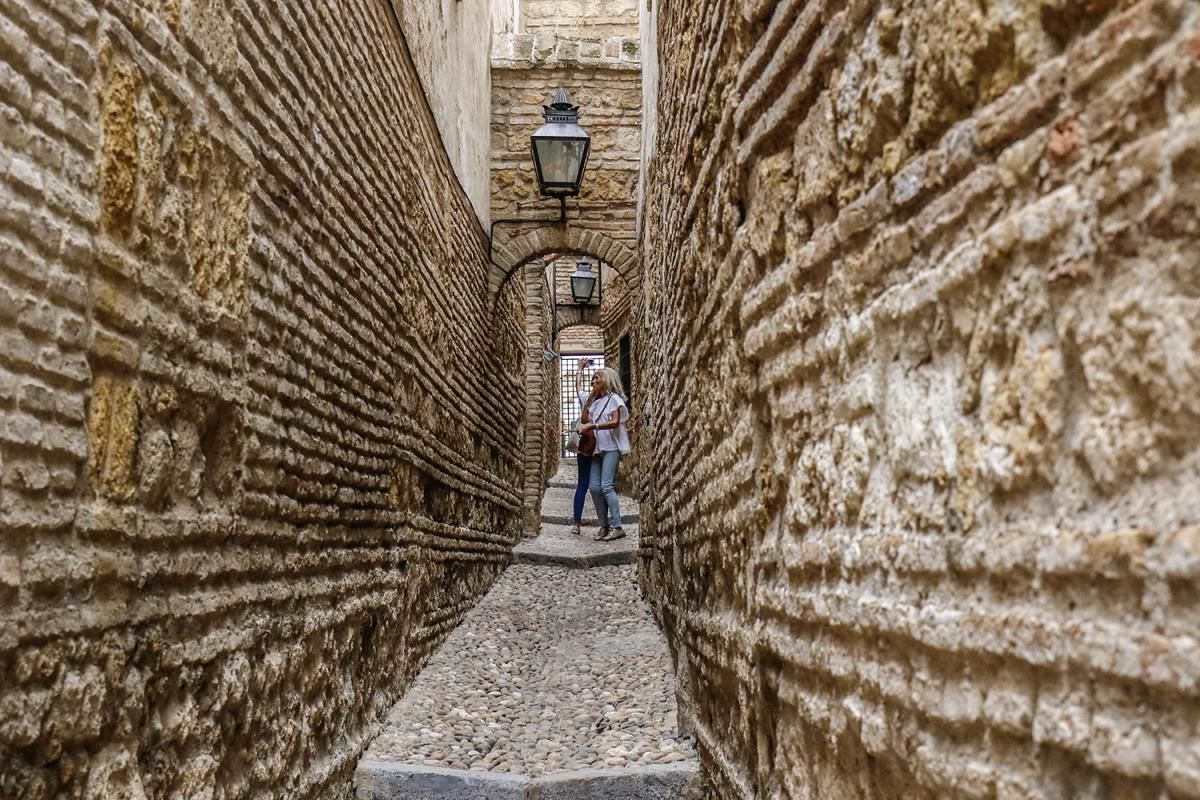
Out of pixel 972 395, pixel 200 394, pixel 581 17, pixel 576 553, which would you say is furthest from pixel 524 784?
pixel 581 17

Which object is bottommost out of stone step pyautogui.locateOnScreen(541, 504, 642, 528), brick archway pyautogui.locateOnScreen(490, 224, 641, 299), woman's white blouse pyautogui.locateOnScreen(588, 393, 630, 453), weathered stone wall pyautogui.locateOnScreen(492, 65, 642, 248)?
stone step pyautogui.locateOnScreen(541, 504, 642, 528)

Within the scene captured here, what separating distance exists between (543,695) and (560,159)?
404cm

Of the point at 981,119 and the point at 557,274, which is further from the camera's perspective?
the point at 557,274

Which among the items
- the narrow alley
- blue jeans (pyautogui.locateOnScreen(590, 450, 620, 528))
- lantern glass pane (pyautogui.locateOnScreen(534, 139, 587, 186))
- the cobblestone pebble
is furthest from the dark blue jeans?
the narrow alley

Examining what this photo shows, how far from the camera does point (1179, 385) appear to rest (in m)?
0.98

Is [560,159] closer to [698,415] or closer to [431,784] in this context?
[698,415]

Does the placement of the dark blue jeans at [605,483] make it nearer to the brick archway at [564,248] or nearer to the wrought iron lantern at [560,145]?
the brick archway at [564,248]

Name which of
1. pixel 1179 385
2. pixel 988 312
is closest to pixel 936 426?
pixel 988 312

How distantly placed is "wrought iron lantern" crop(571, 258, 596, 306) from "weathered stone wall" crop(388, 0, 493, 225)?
19.0ft

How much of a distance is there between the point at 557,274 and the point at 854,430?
15394mm

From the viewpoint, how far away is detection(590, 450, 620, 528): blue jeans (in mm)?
9258

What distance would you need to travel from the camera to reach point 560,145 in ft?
25.7

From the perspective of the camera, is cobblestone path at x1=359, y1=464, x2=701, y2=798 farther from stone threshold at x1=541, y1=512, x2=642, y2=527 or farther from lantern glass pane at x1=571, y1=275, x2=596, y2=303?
lantern glass pane at x1=571, y1=275, x2=596, y2=303

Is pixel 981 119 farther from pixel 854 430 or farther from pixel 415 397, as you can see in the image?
pixel 415 397
